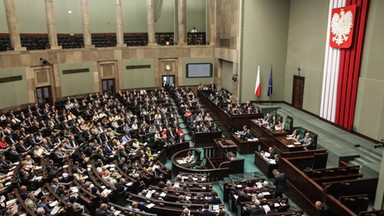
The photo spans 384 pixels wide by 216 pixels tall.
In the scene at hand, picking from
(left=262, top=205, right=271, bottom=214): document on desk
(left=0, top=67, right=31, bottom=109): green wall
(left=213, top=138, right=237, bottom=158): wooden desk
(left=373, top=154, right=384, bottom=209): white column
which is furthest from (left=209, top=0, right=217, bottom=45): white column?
(left=262, top=205, right=271, bottom=214): document on desk

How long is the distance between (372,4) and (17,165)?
552 inches

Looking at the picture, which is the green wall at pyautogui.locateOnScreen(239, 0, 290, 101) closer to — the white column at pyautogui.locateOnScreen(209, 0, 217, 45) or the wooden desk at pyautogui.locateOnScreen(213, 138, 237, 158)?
the white column at pyautogui.locateOnScreen(209, 0, 217, 45)

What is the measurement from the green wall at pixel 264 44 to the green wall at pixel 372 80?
22.4 feet

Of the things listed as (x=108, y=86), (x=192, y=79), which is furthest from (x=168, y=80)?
(x=108, y=86)

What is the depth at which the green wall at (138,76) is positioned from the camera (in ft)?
75.3

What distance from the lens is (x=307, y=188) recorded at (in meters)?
8.95

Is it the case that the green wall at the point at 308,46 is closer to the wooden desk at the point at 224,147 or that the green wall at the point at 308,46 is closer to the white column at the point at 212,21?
the wooden desk at the point at 224,147

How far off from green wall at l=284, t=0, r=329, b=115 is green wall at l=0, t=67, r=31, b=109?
51.6 ft

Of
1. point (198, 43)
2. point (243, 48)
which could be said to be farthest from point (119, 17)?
point (243, 48)

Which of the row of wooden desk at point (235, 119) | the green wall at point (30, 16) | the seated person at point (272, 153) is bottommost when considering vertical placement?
the seated person at point (272, 153)

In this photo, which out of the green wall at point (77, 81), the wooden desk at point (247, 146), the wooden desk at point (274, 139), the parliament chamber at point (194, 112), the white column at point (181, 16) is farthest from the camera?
the white column at point (181, 16)

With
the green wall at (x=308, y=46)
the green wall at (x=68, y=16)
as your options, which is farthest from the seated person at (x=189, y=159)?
the green wall at (x=68, y=16)

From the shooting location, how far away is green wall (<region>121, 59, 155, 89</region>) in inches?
903

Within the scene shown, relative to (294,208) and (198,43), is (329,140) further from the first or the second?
(198,43)
